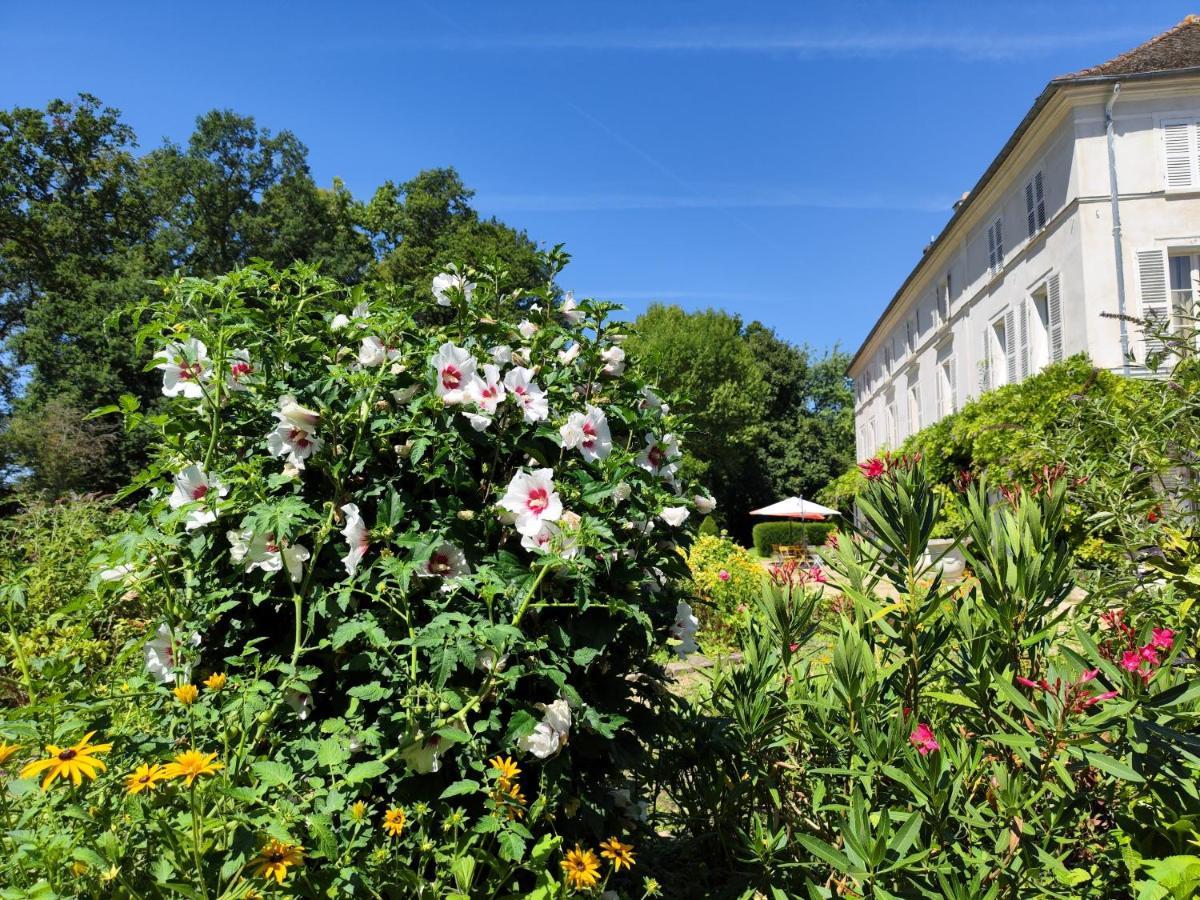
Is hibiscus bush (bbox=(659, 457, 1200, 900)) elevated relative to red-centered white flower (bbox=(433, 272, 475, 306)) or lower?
lower

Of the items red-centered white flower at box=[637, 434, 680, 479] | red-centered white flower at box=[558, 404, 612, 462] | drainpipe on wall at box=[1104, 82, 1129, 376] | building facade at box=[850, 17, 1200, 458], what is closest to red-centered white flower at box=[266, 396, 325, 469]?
red-centered white flower at box=[558, 404, 612, 462]

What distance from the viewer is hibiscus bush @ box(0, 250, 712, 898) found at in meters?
1.47

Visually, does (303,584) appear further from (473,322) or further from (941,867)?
(941,867)

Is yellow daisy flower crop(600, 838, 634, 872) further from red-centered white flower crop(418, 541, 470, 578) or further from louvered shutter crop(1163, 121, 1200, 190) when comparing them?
louvered shutter crop(1163, 121, 1200, 190)

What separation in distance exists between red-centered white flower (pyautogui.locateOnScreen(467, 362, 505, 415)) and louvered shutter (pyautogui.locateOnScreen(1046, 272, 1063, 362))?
16.1m

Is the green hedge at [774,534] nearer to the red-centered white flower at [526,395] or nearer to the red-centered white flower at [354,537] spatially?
the red-centered white flower at [526,395]

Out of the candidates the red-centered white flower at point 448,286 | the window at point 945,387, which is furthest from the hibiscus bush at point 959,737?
the window at point 945,387

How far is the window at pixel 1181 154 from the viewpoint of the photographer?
14133 mm

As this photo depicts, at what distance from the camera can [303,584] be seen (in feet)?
5.79

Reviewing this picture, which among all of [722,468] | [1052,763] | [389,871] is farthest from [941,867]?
[722,468]

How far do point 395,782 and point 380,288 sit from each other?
1.35 meters

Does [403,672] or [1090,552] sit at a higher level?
[1090,552]

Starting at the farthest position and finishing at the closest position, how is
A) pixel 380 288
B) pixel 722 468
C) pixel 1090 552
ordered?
pixel 722 468 < pixel 1090 552 < pixel 380 288

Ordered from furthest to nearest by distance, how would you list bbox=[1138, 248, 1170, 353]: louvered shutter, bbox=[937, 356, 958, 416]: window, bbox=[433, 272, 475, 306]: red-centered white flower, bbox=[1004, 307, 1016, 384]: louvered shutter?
bbox=[937, 356, 958, 416]: window, bbox=[1004, 307, 1016, 384]: louvered shutter, bbox=[1138, 248, 1170, 353]: louvered shutter, bbox=[433, 272, 475, 306]: red-centered white flower
